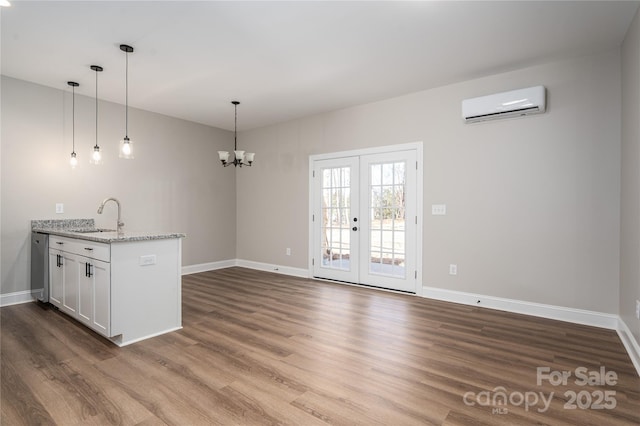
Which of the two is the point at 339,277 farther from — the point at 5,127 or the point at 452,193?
the point at 5,127

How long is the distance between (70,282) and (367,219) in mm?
3669

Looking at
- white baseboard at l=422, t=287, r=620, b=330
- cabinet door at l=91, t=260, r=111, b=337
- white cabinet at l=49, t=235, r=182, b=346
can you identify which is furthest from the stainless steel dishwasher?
white baseboard at l=422, t=287, r=620, b=330

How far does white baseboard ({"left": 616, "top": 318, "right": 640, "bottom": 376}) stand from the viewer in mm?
2455

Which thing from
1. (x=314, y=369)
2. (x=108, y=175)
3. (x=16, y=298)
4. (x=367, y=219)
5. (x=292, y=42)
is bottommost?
(x=314, y=369)

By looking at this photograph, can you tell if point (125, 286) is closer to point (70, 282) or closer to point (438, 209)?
point (70, 282)

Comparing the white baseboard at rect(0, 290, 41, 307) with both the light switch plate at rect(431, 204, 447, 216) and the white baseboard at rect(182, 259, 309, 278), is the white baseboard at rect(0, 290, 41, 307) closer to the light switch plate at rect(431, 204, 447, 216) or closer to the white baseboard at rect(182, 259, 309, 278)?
the white baseboard at rect(182, 259, 309, 278)

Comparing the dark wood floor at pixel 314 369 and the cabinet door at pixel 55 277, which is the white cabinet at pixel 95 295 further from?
the cabinet door at pixel 55 277

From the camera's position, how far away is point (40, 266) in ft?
13.3

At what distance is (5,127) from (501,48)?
18.3ft

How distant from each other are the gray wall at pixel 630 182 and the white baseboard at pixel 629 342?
5 centimetres

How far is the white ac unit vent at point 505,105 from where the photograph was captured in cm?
351

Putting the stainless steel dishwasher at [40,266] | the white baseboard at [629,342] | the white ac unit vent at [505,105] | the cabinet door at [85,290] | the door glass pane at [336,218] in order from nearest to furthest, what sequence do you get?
the white baseboard at [629,342] < the cabinet door at [85,290] < the white ac unit vent at [505,105] < the stainless steel dishwasher at [40,266] < the door glass pane at [336,218]

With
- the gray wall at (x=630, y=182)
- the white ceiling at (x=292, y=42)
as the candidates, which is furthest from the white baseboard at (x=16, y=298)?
the gray wall at (x=630, y=182)

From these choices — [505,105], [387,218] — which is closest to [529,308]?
[387,218]
